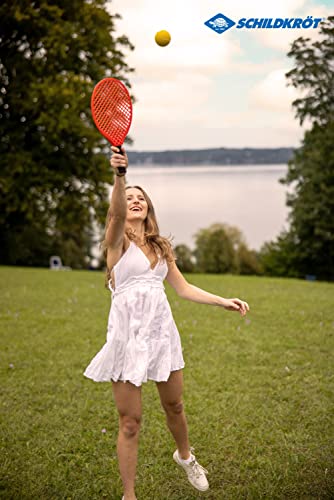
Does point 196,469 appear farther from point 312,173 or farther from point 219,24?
point 312,173

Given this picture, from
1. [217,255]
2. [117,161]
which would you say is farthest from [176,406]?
[217,255]

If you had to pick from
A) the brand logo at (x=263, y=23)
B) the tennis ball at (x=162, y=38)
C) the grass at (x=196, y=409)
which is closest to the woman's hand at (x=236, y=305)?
the grass at (x=196, y=409)

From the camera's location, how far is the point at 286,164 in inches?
1183

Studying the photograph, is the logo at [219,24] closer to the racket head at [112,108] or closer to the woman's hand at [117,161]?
the racket head at [112,108]

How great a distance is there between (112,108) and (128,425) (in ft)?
6.09

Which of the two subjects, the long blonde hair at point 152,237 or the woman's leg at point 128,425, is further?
the long blonde hair at point 152,237

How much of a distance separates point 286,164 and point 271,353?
24848 millimetres

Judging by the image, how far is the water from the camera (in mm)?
45875

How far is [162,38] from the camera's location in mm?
4680

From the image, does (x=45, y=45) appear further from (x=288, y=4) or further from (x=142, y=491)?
(x=142, y=491)

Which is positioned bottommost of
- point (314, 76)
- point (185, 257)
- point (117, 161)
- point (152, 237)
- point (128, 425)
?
point (128, 425)

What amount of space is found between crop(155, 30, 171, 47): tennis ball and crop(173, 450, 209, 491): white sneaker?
→ 339 cm

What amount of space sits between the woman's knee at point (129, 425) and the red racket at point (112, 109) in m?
1.56

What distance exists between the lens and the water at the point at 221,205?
45.9 m
